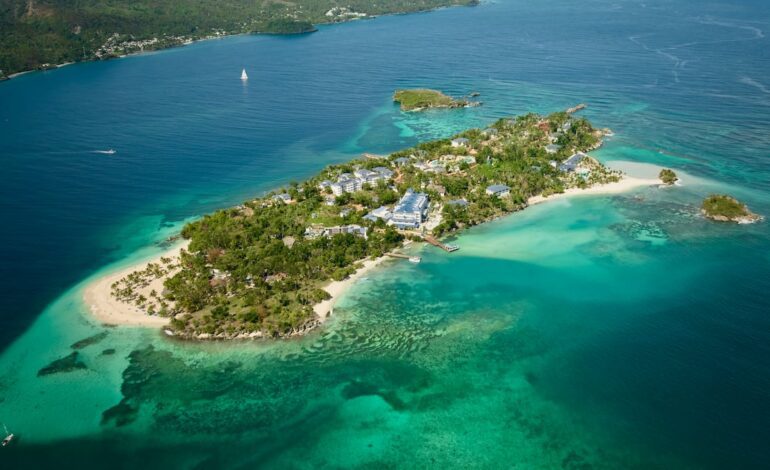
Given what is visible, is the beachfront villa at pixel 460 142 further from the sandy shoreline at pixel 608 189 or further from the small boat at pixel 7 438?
the small boat at pixel 7 438

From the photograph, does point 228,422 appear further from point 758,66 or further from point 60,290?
point 758,66

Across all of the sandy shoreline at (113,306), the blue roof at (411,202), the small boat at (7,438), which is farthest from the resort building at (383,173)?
the small boat at (7,438)

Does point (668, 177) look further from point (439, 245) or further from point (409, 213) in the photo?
point (409, 213)

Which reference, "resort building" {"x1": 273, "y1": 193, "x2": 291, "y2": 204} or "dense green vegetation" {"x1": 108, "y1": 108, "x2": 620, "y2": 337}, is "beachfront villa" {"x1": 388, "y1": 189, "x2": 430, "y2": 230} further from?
"resort building" {"x1": 273, "y1": 193, "x2": 291, "y2": 204}

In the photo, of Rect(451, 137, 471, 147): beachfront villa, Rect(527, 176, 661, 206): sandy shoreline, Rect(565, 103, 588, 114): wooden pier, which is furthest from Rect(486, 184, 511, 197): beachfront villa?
Rect(565, 103, 588, 114): wooden pier

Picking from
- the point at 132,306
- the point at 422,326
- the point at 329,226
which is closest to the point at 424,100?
the point at 329,226

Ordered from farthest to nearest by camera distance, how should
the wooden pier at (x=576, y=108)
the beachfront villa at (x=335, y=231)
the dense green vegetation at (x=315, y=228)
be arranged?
1. the wooden pier at (x=576, y=108)
2. the beachfront villa at (x=335, y=231)
3. the dense green vegetation at (x=315, y=228)
